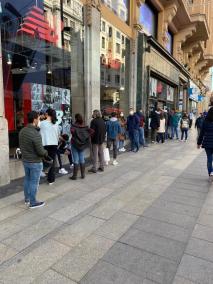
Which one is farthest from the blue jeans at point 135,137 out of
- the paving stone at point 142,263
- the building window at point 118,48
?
the paving stone at point 142,263


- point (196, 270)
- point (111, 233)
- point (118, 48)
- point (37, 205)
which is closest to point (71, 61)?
point (118, 48)

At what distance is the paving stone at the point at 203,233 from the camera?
356cm

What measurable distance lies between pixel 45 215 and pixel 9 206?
2.80 feet

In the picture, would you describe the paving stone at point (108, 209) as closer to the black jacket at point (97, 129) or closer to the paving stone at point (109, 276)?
the paving stone at point (109, 276)

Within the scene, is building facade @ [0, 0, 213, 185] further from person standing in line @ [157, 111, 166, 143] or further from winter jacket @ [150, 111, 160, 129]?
person standing in line @ [157, 111, 166, 143]

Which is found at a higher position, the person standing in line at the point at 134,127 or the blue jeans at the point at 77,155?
the person standing in line at the point at 134,127

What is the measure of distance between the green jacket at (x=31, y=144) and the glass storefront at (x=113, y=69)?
6.76 metres

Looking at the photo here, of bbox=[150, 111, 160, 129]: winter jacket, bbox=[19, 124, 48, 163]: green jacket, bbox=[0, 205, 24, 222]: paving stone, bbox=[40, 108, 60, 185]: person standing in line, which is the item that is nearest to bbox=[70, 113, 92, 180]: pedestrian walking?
bbox=[40, 108, 60, 185]: person standing in line

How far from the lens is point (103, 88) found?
10.8 meters

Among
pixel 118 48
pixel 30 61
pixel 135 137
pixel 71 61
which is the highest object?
pixel 118 48

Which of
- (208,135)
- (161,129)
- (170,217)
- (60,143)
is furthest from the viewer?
(161,129)

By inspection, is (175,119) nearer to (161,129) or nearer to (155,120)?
(161,129)

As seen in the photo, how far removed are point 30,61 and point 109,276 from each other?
6302 millimetres

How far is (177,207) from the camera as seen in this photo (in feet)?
15.2
